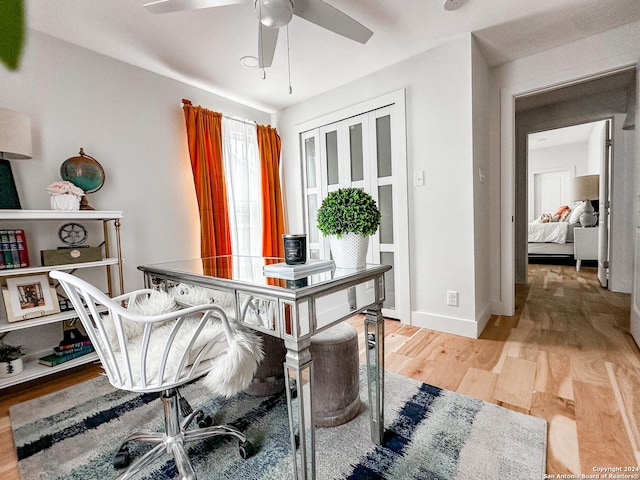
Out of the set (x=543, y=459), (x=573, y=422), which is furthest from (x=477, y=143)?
(x=543, y=459)

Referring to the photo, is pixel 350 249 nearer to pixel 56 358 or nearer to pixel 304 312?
pixel 304 312

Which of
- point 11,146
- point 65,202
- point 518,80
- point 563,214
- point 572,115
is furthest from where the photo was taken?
point 563,214

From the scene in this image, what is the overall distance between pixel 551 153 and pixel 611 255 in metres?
5.37

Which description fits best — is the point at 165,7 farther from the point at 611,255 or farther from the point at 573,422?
the point at 611,255

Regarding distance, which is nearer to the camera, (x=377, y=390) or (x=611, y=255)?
(x=377, y=390)

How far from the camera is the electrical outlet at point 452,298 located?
7.88 ft

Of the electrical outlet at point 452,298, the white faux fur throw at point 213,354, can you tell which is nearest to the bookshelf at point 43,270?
the white faux fur throw at point 213,354

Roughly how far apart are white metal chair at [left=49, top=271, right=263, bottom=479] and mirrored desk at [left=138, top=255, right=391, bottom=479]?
0.12 m

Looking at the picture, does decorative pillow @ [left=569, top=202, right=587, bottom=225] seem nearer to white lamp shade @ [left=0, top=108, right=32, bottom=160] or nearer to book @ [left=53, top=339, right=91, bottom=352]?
book @ [left=53, top=339, right=91, bottom=352]

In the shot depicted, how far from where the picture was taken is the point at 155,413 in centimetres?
153

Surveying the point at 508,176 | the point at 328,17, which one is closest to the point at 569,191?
the point at 508,176

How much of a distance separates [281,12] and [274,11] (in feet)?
0.11

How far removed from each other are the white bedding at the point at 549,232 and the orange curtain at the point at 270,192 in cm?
501

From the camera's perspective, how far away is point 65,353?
194 cm
